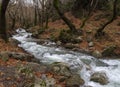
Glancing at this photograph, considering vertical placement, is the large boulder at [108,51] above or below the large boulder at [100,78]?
below

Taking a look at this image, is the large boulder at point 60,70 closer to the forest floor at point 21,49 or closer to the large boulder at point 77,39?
the forest floor at point 21,49

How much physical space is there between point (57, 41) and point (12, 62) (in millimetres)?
8964

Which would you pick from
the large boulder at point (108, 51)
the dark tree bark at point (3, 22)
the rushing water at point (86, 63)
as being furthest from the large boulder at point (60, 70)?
the dark tree bark at point (3, 22)

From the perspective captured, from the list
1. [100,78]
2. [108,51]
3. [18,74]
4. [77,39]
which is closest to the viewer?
[18,74]

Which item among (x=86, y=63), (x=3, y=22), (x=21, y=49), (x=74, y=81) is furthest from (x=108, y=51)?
(x=3, y=22)

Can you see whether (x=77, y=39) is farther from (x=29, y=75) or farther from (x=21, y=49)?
(x=29, y=75)

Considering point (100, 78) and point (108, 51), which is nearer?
point (100, 78)

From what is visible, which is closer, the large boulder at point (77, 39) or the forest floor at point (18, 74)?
the forest floor at point (18, 74)

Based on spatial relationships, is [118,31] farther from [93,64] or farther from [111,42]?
[93,64]

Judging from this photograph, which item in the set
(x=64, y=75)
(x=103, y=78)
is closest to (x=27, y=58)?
(x=64, y=75)

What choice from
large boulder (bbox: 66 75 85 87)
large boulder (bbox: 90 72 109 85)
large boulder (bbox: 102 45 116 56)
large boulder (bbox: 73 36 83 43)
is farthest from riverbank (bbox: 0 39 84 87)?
large boulder (bbox: 73 36 83 43)

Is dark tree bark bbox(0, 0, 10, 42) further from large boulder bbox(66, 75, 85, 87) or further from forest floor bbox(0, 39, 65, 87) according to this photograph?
large boulder bbox(66, 75, 85, 87)

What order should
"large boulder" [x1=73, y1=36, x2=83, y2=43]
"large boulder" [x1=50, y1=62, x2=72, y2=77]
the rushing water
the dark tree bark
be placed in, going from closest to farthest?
1. "large boulder" [x1=50, y1=62, x2=72, y2=77]
2. the rushing water
3. the dark tree bark
4. "large boulder" [x1=73, y1=36, x2=83, y2=43]

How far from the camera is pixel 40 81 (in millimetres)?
8203
